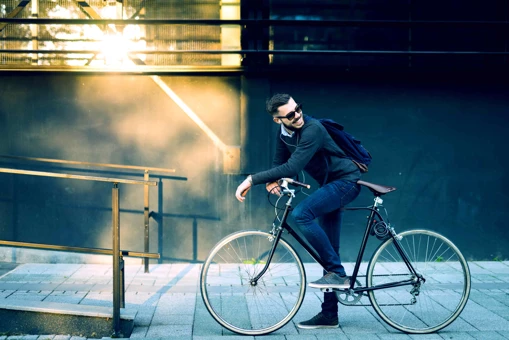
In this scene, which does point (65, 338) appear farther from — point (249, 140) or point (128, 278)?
point (249, 140)

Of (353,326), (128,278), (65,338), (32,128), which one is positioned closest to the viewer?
(65,338)

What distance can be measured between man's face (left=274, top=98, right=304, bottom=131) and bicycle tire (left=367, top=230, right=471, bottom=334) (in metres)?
1.15

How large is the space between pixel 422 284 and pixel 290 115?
171 cm

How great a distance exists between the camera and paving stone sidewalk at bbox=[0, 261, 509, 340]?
481 cm

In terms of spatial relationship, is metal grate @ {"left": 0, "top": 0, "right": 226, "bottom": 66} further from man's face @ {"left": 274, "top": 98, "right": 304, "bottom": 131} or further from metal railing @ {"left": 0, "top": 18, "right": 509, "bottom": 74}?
man's face @ {"left": 274, "top": 98, "right": 304, "bottom": 131}

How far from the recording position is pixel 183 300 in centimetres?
576

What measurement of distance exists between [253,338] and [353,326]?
859mm

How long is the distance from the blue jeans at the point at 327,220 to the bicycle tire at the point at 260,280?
20cm

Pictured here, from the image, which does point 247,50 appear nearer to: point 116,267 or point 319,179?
point 319,179

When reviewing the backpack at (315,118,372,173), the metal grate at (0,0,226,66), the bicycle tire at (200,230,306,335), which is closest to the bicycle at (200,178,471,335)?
the bicycle tire at (200,230,306,335)

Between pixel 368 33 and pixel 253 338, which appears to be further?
pixel 368 33

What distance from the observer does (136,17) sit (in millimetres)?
7316

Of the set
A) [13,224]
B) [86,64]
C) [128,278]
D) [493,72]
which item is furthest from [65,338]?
[493,72]

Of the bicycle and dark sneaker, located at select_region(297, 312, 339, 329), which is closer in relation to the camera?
the bicycle
